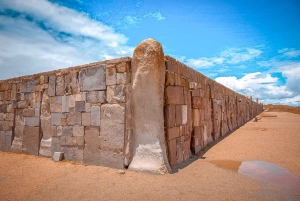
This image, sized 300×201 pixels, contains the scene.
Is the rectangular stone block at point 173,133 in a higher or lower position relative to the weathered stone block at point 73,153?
higher

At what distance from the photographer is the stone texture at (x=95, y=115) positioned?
181 inches

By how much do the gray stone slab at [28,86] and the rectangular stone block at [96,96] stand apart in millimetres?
2526

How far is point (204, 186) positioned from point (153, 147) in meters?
1.23

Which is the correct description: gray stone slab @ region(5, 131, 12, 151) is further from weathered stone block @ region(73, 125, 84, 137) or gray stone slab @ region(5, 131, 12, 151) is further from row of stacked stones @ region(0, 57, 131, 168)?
weathered stone block @ region(73, 125, 84, 137)

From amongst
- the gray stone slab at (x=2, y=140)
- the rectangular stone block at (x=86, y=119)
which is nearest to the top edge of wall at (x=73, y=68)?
the rectangular stone block at (x=86, y=119)

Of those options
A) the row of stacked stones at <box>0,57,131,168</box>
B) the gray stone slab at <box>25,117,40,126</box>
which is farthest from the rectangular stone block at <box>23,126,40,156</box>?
the gray stone slab at <box>25,117,40,126</box>

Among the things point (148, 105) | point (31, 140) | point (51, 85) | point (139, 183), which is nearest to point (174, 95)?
point (148, 105)

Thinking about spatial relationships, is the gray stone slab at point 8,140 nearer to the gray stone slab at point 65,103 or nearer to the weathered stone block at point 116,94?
the gray stone slab at point 65,103

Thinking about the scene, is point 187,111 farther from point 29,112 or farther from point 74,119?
point 29,112

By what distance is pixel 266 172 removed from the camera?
12.7 ft

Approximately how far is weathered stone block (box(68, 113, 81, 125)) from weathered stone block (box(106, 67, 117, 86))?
136 centimetres

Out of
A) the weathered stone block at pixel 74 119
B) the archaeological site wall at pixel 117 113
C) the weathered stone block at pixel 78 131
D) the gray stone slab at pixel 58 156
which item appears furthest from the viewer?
the gray stone slab at pixel 58 156

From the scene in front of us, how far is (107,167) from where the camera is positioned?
14.3 feet

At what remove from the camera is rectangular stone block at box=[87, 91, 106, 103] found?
15.0 feet
